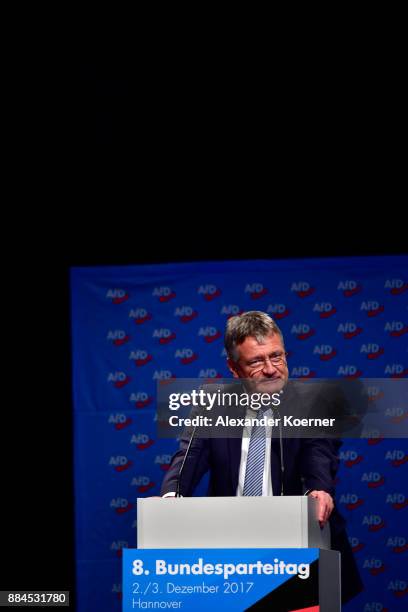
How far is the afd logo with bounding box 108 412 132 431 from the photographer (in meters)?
5.19

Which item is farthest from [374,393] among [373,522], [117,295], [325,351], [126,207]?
[126,207]

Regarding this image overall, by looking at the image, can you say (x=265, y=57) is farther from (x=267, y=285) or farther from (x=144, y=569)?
(x=144, y=569)

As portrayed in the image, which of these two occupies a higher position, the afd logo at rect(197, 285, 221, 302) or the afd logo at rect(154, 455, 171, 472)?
the afd logo at rect(197, 285, 221, 302)

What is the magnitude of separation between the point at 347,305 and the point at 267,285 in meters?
0.44

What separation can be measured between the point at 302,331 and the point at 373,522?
1.05 metres

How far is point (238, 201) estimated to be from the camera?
17.4ft

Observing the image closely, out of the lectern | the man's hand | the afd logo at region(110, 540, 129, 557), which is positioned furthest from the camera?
the afd logo at region(110, 540, 129, 557)

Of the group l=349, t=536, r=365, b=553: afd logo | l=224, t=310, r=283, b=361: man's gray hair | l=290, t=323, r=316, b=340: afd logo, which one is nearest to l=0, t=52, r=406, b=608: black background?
l=290, t=323, r=316, b=340: afd logo

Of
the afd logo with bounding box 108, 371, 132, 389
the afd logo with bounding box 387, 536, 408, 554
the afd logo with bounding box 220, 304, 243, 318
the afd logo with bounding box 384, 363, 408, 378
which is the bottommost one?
the afd logo with bounding box 387, 536, 408, 554

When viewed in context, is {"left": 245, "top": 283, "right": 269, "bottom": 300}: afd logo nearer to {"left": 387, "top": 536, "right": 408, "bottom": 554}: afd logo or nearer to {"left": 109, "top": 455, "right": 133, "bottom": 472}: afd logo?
{"left": 109, "top": 455, "right": 133, "bottom": 472}: afd logo

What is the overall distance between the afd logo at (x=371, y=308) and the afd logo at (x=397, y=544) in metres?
1.15

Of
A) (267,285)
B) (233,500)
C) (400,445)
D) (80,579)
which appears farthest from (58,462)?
(233,500)

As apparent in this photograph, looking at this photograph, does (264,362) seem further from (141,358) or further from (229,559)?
(141,358)

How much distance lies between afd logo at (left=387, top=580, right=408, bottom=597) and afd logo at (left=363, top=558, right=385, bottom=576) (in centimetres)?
8
